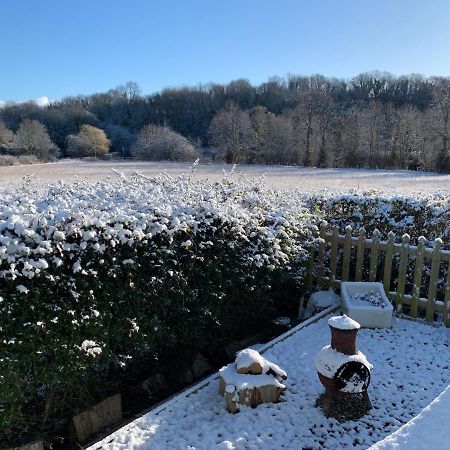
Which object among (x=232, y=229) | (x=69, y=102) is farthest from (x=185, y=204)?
(x=69, y=102)

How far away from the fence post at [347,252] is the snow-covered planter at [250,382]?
283 centimetres

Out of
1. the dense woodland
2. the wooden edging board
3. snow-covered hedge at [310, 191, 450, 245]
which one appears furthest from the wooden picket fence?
the dense woodland

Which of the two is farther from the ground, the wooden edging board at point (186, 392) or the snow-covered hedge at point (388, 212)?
the snow-covered hedge at point (388, 212)

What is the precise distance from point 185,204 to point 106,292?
134cm

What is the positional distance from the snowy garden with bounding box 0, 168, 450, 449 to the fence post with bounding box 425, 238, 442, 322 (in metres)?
0.02

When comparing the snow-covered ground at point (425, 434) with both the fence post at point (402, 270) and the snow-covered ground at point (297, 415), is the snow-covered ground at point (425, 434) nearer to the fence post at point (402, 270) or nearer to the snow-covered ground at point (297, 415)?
the snow-covered ground at point (297, 415)

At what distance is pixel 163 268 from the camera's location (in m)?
3.76

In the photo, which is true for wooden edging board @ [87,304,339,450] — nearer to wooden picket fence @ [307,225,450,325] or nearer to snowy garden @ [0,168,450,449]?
snowy garden @ [0,168,450,449]

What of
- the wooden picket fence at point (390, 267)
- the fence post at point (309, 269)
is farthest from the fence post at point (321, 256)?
the fence post at point (309, 269)

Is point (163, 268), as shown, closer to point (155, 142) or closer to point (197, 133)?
point (155, 142)

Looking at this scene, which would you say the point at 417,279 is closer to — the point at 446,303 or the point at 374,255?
the point at 446,303

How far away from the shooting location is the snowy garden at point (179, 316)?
10.1ft

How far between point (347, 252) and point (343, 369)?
3.02m

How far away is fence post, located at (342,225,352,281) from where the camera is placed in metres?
6.02
